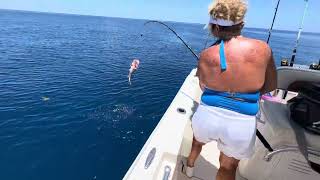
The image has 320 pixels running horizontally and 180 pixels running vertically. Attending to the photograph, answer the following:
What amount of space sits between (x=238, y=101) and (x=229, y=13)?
78 centimetres

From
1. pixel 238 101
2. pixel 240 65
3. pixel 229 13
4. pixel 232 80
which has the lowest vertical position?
pixel 238 101

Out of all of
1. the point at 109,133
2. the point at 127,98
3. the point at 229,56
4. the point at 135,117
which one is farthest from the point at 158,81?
the point at 229,56

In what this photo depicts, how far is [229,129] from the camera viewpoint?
2.48m

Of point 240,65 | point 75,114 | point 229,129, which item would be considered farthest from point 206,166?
point 75,114

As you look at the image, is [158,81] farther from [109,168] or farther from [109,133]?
[109,168]

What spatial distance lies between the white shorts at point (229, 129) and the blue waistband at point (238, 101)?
0.04 meters

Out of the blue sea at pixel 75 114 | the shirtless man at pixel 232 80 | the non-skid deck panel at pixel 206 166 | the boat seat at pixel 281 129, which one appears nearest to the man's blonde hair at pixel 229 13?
the shirtless man at pixel 232 80

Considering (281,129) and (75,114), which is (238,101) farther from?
(75,114)

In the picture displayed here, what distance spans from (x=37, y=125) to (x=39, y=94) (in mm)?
3802

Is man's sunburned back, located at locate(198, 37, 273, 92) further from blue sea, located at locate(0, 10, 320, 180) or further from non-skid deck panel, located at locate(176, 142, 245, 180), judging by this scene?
blue sea, located at locate(0, 10, 320, 180)

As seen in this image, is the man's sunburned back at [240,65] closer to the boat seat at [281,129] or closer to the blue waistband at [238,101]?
the blue waistband at [238,101]

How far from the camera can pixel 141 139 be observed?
369 inches

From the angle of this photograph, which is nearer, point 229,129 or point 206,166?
point 229,129

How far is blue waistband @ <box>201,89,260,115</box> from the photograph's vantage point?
245cm
